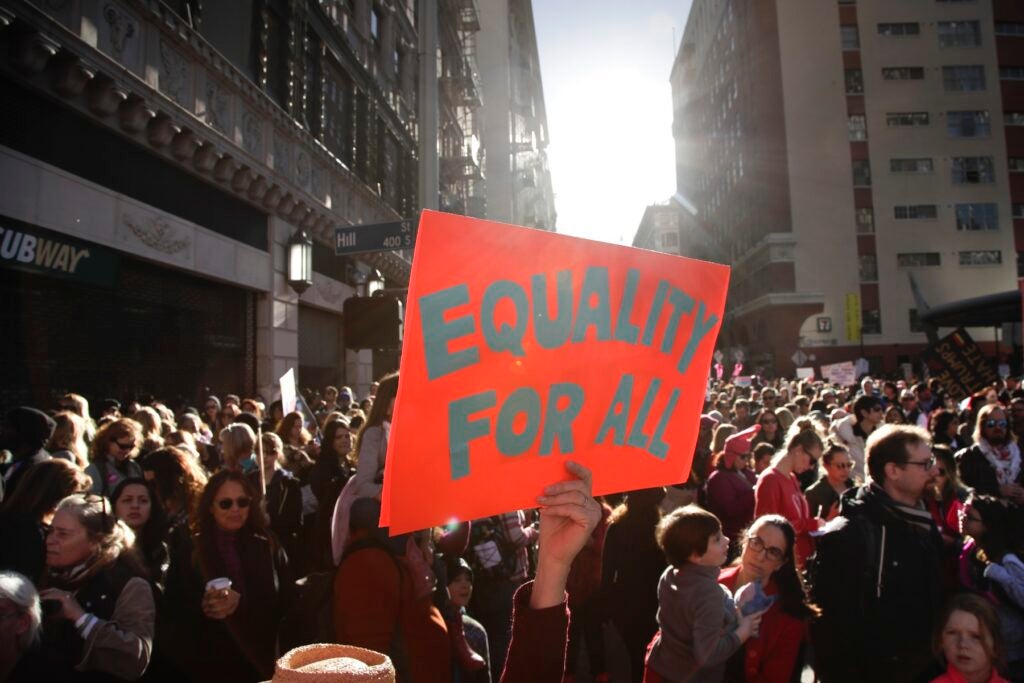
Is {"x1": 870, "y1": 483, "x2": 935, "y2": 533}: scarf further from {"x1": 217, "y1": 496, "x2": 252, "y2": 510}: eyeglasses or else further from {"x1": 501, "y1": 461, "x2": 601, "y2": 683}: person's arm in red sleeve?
{"x1": 217, "y1": 496, "x2": 252, "y2": 510}: eyeglasses

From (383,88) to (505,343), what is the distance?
68.2 ft

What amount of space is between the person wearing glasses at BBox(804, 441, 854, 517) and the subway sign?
8018mm

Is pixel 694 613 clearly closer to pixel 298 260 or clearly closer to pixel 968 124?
pixel 298 260

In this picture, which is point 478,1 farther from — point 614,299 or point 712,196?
point 614,299

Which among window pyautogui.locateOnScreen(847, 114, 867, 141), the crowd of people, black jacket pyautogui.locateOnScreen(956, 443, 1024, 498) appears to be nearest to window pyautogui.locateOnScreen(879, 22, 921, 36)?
window pyautogui.locateOnScreen(847, 114, 867, 141)

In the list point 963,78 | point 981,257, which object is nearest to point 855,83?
point 963,78

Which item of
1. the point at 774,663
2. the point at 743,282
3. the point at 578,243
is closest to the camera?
the point at 578,243

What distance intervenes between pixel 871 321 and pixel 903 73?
54.6ft

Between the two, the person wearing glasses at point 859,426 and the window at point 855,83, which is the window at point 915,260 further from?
the person wearing glasses at point 859,426

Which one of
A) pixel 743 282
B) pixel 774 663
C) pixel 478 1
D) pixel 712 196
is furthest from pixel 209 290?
pixel 712 196

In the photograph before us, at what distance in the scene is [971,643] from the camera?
9.27 feet

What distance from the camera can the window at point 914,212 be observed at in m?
42.2

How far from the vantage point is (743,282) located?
52375 millimetres

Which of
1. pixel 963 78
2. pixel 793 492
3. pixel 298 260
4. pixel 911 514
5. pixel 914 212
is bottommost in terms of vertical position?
pixel 793 492
